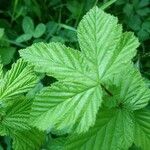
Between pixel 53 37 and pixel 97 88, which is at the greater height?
pixel 53 37

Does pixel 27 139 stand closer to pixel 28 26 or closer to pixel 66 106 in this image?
pixel 66 106

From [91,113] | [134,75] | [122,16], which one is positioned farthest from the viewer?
[122,16]

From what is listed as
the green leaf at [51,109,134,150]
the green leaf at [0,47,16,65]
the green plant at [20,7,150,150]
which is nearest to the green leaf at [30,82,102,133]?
the green plant at [20,7,150,150]

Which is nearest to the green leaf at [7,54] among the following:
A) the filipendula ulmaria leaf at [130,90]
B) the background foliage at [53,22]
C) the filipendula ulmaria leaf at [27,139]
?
the background foliage at [53,22]

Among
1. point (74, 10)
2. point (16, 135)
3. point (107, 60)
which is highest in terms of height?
point (74, 10)

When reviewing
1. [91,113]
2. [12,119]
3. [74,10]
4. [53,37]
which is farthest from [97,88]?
[74,10]

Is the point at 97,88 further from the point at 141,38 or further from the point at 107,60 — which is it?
the point at 141,38

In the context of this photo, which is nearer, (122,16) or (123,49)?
(123,49)

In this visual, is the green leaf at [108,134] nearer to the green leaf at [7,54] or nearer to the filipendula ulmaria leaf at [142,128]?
the filipendula ulmaria leaf at [142,128]
